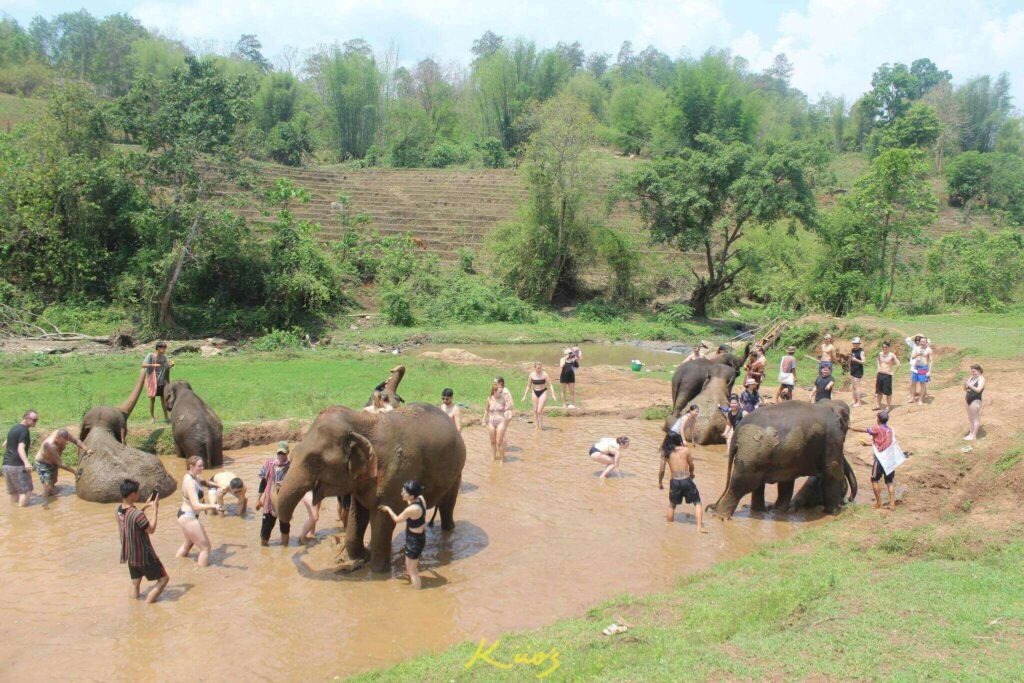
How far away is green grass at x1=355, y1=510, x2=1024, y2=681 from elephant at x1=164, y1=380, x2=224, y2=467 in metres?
7.89

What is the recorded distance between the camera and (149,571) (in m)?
8.55

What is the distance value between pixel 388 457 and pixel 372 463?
0.24m

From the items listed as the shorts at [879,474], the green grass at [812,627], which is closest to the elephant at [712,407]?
the shorts at [879,474]

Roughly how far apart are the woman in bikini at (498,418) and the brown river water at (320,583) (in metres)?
1.30

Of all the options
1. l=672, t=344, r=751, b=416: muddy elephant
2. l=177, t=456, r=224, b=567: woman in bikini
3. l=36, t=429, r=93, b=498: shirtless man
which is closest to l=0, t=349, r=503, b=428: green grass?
l=36, t=429, r=93, b=498: shirtless man

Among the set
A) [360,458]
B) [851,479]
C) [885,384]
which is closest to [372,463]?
[360,458]

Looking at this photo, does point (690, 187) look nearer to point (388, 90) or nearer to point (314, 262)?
point (314, 262)

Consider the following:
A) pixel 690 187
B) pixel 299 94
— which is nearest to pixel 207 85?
pixel 690 187

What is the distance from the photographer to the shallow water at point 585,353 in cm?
3030

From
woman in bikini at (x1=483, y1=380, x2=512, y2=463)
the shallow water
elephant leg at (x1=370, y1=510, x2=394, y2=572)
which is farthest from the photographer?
the shallow water

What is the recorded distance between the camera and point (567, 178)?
40.8 meters

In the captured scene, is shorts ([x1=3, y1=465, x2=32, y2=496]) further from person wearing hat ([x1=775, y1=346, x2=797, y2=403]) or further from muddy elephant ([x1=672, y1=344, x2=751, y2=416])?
person wearing hat ([x1=775, y1=346, x2=797, y2=403])

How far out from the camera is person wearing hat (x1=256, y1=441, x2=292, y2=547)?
33.6ft

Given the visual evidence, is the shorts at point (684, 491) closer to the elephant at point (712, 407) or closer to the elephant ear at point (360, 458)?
the elephant ear at point (360, 458)
